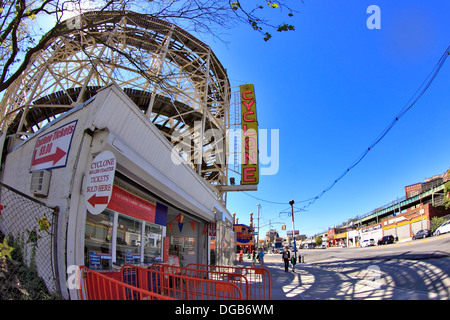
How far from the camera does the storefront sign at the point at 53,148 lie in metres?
5.32

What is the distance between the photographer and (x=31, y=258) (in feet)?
17.0

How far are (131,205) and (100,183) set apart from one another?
121 inches

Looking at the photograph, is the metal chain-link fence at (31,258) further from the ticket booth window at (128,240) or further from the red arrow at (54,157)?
the ticket booth window at (128,240)

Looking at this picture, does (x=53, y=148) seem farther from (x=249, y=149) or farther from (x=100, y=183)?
(x=249, y=149)

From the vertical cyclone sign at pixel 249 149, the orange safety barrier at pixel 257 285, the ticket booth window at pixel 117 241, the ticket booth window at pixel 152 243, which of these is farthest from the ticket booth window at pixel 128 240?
the vertical cyclone sign at pixel 249 149

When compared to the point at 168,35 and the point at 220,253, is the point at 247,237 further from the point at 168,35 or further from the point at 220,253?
the point at 168,35

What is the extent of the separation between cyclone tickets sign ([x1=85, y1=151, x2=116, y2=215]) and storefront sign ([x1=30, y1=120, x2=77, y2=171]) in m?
1.08

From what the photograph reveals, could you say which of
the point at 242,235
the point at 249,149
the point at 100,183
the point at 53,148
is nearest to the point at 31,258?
the point at 53,148

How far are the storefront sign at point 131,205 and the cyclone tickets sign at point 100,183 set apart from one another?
76.1 inches

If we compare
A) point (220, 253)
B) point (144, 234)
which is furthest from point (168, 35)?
point (220, 253)

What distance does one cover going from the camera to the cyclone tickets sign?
4098mm

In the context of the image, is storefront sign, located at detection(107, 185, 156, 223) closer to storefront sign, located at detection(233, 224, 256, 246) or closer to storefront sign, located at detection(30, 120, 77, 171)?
storefront sign, located at detection(30, 120, 77, 171)

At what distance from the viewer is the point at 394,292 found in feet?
26.9
